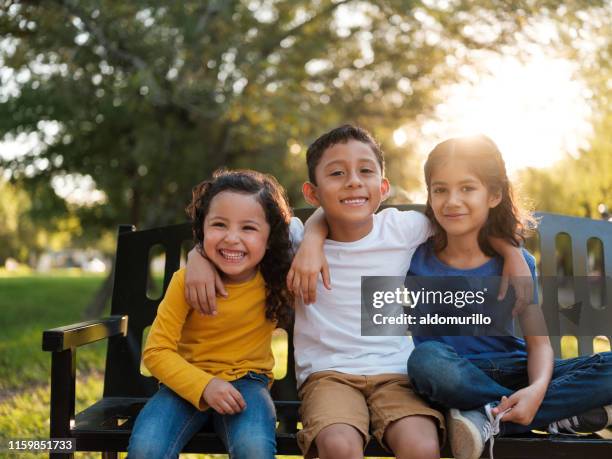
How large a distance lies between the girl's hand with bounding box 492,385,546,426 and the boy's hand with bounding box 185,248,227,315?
98 centimetres

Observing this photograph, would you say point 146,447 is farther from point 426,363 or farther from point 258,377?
point 426,363

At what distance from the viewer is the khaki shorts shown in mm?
2186

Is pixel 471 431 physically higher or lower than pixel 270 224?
lower

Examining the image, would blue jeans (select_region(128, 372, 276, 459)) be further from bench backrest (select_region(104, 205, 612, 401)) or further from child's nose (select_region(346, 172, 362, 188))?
child's nose (select_region(346, 172, 362, 188))

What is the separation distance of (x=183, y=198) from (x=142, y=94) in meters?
3.54

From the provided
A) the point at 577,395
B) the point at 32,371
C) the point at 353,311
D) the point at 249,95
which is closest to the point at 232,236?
the point at 353,311

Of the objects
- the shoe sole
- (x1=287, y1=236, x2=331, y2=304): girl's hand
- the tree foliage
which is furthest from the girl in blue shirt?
the tree foliage

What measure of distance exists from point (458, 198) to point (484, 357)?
57cm

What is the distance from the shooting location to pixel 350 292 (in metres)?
2.59

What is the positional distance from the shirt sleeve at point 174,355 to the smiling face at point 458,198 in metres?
0.96

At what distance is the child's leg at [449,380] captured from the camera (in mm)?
2193

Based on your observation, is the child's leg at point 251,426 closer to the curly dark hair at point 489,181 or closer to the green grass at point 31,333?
the curly dark hair at point 489,181

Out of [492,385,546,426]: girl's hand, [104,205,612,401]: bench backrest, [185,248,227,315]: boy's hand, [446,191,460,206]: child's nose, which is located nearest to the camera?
[492,385,546,426]: girl's hand

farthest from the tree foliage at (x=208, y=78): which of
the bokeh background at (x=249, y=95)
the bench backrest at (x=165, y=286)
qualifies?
the bench backrest at (x=165, y=286)
